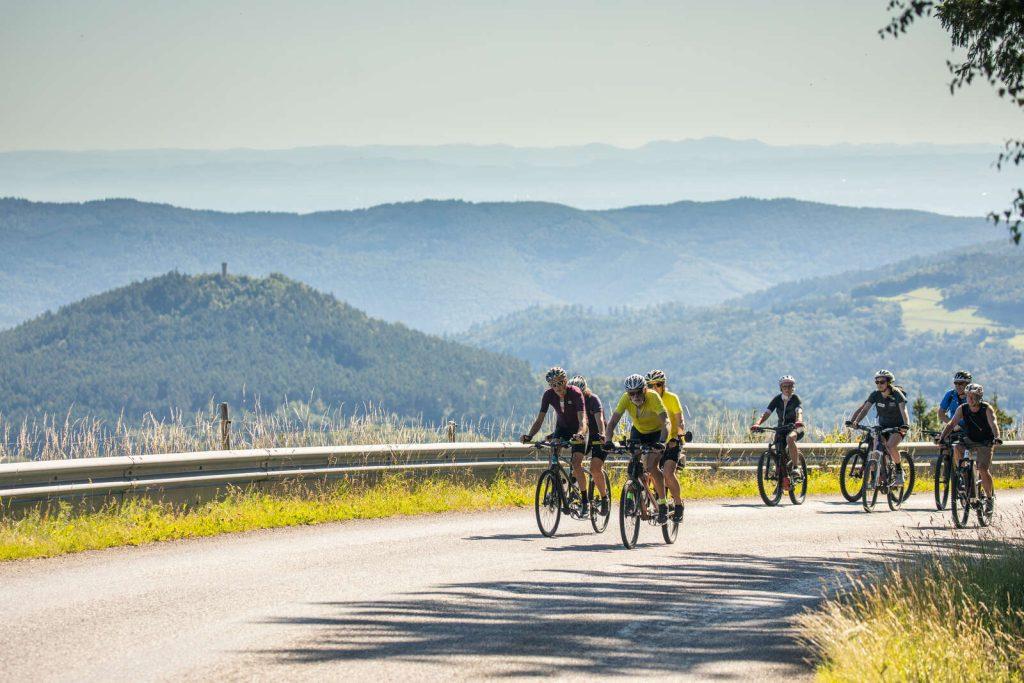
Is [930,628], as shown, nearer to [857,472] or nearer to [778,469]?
[778,469]

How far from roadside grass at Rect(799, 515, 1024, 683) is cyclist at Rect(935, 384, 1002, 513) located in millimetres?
7021

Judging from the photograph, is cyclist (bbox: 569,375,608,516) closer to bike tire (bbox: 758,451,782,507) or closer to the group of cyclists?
the group of cyclists

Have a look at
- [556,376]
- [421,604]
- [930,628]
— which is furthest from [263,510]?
[930,628]

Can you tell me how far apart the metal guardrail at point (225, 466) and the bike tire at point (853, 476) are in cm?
265

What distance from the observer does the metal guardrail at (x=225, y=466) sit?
42.8 ft

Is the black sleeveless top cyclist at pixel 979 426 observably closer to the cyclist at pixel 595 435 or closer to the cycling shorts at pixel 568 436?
the cyclist at pixel 595 435

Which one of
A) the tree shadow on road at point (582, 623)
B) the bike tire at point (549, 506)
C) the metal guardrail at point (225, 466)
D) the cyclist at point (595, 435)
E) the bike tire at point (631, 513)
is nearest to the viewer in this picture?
the tree shadow on road at point (582, 623)

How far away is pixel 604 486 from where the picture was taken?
14.8 m

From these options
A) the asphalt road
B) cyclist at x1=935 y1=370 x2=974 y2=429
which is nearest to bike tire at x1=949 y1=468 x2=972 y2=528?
cyclist at x1=935 y1=370 x2=974 y2=429

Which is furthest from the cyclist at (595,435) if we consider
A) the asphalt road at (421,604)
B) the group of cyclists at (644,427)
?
the asphalt road at (421,604)

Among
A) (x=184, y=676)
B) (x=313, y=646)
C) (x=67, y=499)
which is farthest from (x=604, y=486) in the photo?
(x=184, y=676)

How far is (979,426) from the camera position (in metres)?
17.1

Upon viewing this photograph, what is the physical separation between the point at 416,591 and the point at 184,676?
318cm

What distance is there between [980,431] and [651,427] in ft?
18.4
